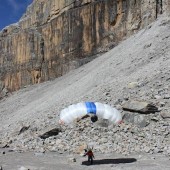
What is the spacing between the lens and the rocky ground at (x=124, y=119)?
20.0 meters

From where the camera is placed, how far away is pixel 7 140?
25.1 metres

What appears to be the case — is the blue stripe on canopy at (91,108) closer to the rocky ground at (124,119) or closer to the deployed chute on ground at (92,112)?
the deployed chute on ground at (92,112)

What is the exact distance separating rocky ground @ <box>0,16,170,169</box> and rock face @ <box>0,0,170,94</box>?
865 cm

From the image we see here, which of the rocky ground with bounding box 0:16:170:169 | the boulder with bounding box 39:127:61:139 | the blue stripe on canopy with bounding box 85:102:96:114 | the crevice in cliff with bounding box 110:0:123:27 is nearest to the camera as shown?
the blue stripe on canopy with bounding box 85:102:96:114

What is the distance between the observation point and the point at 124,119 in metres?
22.2

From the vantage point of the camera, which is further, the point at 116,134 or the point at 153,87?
the point at 153,87

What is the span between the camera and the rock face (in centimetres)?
4412

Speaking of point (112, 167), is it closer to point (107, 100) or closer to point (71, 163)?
point (71, 163)

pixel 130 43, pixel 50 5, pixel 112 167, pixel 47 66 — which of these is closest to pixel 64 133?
pixel 112 167

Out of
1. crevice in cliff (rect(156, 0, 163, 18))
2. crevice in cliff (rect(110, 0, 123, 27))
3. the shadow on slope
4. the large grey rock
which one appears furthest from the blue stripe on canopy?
crevice in cliff (rect(110, 0, 123, 27))

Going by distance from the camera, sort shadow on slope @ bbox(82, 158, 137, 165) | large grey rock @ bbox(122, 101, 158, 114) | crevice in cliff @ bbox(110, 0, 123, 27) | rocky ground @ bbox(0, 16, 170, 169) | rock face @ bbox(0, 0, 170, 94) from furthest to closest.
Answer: crevice in cliff @ bbox(110, 0, 123, 27)
rock face @ bbox(0, 0, 170, 94)
large grey rock @ bbox(122, 101, 158, 114)
rocky ground @ bbox(0, 16, 170, 169)
shadow on slope @ bbox(82, 158, 137, 165)

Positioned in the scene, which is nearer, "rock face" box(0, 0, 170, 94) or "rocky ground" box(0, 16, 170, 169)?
"rocky ground" box(0, 16, 170, 169)

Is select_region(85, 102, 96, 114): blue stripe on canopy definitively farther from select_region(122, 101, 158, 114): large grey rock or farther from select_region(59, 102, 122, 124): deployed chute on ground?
select_region(122, 101, 158, 114): large grey rock

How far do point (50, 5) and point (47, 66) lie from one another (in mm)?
8506
